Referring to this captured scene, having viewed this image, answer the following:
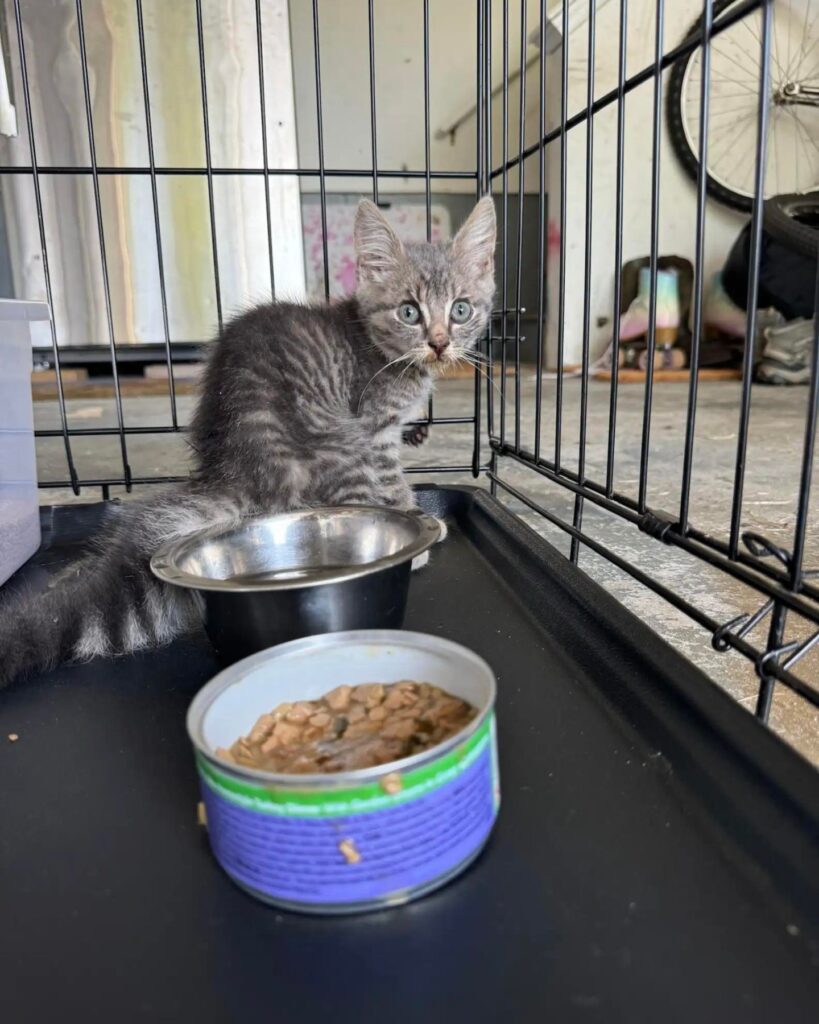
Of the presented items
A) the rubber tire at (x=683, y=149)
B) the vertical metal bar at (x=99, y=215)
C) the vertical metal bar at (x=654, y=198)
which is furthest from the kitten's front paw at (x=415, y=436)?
the rubber tire at (x=683, y=149)

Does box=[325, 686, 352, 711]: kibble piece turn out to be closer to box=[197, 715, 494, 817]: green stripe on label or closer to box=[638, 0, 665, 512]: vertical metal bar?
box=[197, 715, 494, 817]: green stripe on label

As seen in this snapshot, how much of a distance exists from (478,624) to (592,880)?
0.40m

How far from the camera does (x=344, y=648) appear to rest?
60 centimetres

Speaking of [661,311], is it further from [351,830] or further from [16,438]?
[351,830]

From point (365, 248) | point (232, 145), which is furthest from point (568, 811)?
point (232, 145)

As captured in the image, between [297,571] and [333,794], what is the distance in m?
0.51

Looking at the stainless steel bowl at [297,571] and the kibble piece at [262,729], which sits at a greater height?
the stainless steel bowl at [297,571]

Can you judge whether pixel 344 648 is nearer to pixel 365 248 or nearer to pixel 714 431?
pixel 365 248

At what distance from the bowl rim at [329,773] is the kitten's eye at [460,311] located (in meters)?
0.90

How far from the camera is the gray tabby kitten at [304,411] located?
2.64 feet

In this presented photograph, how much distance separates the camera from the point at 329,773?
0.47m

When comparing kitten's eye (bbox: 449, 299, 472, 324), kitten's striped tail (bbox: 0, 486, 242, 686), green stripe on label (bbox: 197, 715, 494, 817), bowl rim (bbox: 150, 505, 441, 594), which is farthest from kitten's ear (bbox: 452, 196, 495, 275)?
green stripe on label (bbox: 197, 715, 494, 817)

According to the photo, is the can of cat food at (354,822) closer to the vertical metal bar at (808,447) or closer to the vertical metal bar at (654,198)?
the vertical metal bar at (808,447)

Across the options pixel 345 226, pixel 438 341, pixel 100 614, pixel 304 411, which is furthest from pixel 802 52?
pixel 100 614
